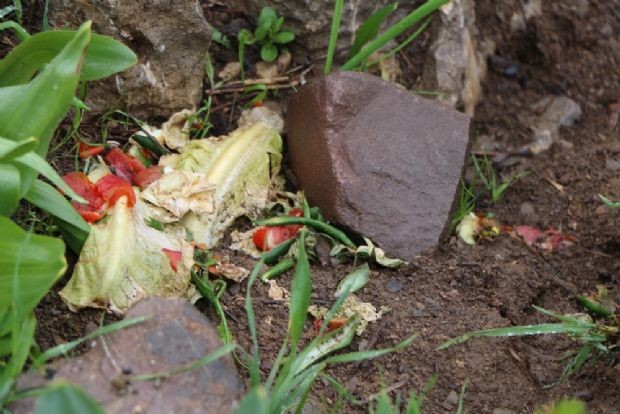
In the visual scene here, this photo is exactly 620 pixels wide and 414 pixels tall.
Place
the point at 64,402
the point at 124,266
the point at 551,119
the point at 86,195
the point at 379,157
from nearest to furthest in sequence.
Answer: the point at 64,402 → the point at 124,266 → the point at 86,195 → the point at 379,157 → the point at 551,119

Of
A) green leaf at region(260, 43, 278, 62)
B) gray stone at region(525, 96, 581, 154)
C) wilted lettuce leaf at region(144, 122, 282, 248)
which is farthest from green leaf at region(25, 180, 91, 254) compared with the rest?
gray stone at region(525, 96, 581, 154)

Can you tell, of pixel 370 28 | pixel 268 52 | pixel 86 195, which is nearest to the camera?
pixel 86 195

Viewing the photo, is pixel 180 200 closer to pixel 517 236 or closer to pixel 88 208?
pixel 88 208

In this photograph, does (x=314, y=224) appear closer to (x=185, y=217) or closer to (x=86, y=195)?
(x=185, y=217)

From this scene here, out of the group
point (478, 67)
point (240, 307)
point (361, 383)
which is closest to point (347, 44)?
point (478, 67)

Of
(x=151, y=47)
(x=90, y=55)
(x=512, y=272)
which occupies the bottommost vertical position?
(x=512, y=272)

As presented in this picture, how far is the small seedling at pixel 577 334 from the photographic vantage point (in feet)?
8.45

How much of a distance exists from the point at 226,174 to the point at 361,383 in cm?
94

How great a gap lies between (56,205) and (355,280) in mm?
985

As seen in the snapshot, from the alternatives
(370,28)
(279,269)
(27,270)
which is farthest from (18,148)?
(370,28)

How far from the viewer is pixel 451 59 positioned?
3.79 meters

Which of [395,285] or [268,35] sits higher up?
[268,35]

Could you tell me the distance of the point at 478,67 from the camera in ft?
13.3

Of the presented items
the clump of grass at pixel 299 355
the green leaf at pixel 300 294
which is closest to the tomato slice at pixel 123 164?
the clump of grass at pixel 299 355
